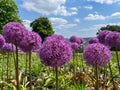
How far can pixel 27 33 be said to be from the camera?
550cm

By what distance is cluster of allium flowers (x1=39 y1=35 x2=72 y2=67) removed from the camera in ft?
12.7

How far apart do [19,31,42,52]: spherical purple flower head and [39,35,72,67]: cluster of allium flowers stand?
54.8 inches

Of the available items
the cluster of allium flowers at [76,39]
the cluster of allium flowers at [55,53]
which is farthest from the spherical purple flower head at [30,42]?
the cluster of allium flowers at [76,39]

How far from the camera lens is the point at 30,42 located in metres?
5.42

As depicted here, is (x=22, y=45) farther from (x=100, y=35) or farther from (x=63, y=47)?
(x=100, y=35)

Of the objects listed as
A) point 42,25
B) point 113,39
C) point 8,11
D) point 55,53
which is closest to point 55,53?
point 55,53

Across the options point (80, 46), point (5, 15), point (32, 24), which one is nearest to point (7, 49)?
point (80, 46)

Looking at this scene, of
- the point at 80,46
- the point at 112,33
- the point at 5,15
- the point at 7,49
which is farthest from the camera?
the point at 5,15

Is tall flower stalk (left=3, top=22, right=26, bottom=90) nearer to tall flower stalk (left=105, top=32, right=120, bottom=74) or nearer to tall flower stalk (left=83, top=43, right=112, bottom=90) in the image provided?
tall flower stalk (left=83, top=43, right=112, bottom=90)

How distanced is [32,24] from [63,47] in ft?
269

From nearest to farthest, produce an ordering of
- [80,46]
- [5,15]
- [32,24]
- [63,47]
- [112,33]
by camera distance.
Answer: [63,47] → [112,33] → [80,46] → [5,15] → [32,24]

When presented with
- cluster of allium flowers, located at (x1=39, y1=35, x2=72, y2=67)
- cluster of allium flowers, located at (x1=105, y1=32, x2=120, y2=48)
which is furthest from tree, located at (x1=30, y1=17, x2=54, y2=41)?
cluster of allium flowers, located at (x1=39, y1=35, x2=72, y2=67)

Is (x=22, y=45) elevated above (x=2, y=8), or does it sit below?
below

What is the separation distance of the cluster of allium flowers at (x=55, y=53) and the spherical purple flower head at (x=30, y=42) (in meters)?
1.39
